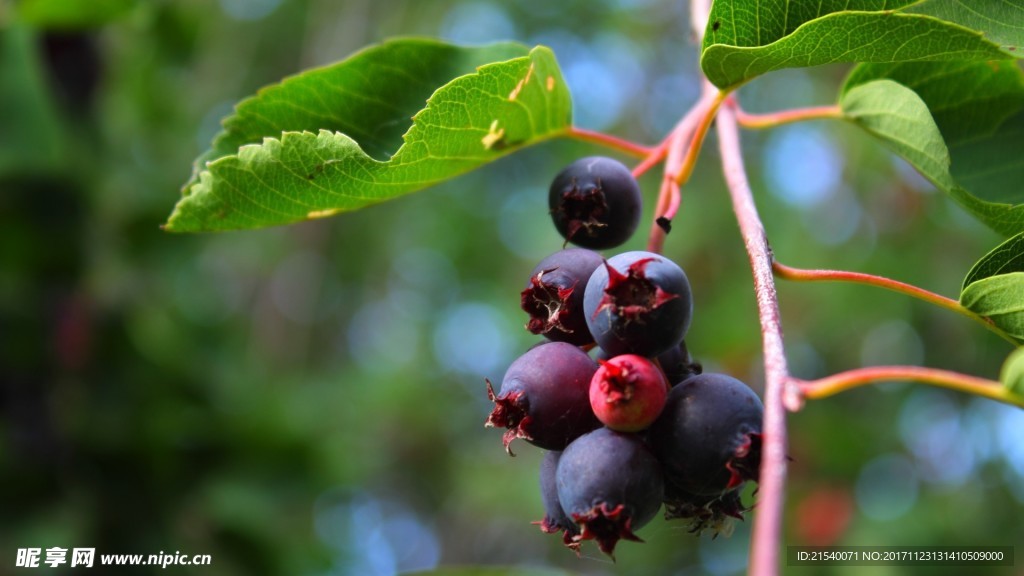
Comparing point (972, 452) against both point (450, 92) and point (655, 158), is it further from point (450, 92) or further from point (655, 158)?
point (450, 92)

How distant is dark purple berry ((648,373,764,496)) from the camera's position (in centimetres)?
95

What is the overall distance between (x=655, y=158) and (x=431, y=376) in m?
6.78

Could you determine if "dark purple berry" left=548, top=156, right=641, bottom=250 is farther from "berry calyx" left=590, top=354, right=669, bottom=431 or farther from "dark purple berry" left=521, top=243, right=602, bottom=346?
"berry calyx" left=590, top=354, right=669, bottom=431

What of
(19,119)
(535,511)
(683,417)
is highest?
(19,119)

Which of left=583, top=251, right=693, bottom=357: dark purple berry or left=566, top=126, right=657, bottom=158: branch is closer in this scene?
left=583, top=251, right=693, bottom=357: dark purple berry

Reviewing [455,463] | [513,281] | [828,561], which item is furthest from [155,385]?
[455,463]

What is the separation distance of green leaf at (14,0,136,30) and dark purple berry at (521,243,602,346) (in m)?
1.95

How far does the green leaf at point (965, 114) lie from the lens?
1.42m

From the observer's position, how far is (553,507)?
1077mm

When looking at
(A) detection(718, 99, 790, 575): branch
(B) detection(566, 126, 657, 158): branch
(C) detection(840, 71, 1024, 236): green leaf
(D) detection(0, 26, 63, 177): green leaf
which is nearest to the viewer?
(A) detection(718, 99, 790, 575): branch

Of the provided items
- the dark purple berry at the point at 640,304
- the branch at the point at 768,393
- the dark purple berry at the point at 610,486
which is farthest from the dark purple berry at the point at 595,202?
the dark purple berry at the point at 610,486

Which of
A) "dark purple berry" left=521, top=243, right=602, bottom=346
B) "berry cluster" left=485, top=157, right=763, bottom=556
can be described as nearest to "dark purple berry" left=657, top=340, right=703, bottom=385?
"berry cluster" left=485, top=157, right=763, bottom=556

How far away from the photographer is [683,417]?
98cm

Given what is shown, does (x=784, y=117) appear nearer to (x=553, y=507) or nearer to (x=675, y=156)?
(x=675, y=156)
